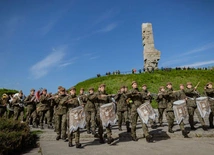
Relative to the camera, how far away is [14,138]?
7.76 m

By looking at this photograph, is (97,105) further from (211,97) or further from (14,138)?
(211,97)

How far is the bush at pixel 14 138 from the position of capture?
7453mm

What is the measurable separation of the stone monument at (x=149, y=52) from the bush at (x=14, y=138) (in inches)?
1391

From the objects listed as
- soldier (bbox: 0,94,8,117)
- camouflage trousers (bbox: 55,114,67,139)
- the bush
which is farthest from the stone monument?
the bush

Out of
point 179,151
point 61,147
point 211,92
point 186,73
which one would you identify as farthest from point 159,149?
point 186,73

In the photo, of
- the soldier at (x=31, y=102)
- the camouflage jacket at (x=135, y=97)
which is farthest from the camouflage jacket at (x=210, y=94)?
the soldier at (x=31, y=102)

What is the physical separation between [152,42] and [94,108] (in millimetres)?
34889

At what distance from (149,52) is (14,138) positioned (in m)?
37.4

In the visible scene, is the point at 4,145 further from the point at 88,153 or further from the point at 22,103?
the point at 22,103

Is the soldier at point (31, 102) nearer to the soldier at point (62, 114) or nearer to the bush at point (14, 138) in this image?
the soldier at point (62, 114)

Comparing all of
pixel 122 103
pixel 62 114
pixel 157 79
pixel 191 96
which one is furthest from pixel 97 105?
pixel 157 79

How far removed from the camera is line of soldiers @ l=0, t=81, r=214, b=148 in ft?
29.1

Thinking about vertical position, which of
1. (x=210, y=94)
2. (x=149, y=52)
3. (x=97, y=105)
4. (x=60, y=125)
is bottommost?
(x=60, y=125)

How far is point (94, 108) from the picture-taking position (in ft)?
33.5
